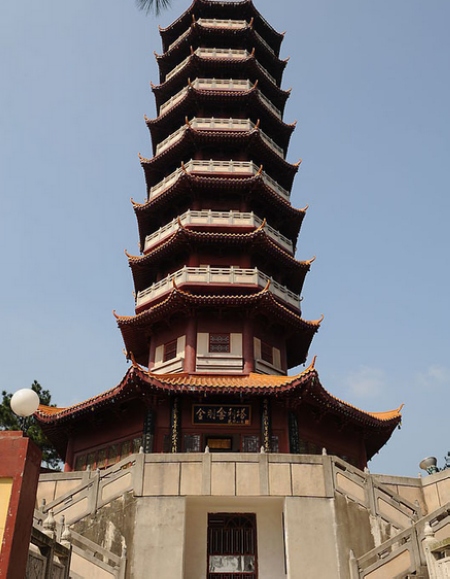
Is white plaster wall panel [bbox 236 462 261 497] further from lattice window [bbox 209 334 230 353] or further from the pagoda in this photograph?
lattice window [bbox 209 334 230 353]

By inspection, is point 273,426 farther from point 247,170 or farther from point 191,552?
point 247,170

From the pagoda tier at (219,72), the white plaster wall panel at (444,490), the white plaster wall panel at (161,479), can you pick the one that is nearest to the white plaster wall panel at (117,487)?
the white plaster wall panel at (161,479)

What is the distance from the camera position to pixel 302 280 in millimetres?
28219

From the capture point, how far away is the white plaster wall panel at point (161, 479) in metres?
16.2

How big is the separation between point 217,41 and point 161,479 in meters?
24.6

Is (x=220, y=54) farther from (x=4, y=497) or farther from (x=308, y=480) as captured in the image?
(x=4, y=497)

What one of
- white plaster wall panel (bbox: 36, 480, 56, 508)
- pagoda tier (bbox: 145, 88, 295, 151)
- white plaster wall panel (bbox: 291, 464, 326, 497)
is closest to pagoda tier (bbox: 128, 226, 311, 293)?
pagoda tier (bbox: 145, 88, 295, 151)

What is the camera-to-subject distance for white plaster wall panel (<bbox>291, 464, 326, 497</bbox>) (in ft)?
53.7

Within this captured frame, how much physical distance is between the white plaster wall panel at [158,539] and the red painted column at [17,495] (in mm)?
8066

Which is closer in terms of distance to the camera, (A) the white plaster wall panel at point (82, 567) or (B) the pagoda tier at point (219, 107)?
(A) the white plaster wall panel at point (82, 567)

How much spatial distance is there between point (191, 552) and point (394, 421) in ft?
33.1

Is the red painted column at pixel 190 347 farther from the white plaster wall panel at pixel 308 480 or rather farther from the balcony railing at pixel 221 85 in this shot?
the balcony railing at pixel 221 85

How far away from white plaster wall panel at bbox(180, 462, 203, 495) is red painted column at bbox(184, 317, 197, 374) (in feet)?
20.9

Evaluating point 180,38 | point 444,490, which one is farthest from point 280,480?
point 180,38
